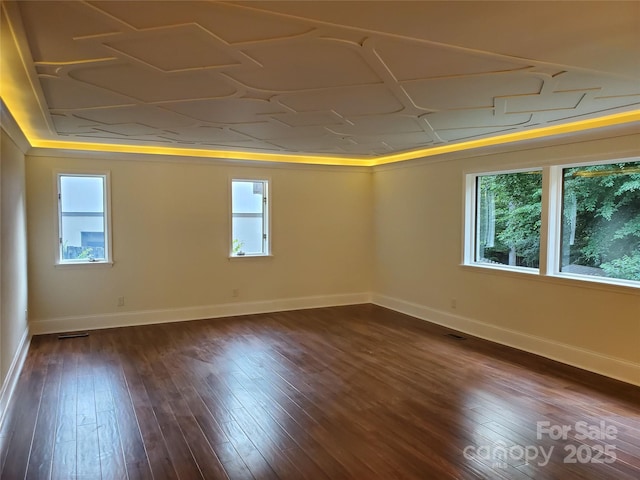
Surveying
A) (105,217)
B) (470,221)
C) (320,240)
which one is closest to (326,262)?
(320,240)

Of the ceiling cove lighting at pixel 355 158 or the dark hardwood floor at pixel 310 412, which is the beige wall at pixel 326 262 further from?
the dark hardwood floor at pixel 310 412

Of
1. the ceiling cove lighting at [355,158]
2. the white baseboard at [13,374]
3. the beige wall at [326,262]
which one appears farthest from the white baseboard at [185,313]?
the ceiling cove lighting at [355,158]

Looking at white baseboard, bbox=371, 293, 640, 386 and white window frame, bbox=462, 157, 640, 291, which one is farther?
white window frame, bbox=462, 157, 640, 291

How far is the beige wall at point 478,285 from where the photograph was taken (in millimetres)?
4031

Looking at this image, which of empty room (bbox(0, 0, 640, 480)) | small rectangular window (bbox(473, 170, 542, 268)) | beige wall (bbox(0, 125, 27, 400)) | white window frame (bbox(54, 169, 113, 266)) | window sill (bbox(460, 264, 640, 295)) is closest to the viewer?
empty room (bbox(0, 0, 640, 480))

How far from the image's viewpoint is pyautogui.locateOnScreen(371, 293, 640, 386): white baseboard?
3953 millimetres

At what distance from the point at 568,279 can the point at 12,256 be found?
208 inches

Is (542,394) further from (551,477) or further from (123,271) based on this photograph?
(123,271)

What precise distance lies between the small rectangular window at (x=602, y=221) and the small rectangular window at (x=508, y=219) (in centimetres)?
33

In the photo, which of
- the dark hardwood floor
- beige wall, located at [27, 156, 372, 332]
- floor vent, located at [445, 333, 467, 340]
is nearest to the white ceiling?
beige wall, located at [27, 156, 372, 332]

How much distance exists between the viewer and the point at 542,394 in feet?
11.8

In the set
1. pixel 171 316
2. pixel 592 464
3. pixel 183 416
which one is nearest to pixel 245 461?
pixel 183 416

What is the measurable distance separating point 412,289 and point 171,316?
11.3 feet

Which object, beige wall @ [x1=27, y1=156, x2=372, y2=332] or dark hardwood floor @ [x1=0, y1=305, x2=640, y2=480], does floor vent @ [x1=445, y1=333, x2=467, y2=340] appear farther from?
beige wall @ [x1=27, y1=156, x2=372, y2=332]
